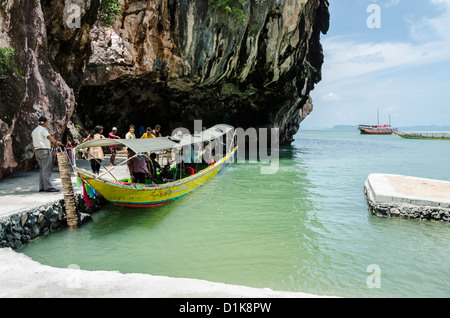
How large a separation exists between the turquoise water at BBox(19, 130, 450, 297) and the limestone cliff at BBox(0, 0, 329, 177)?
14.6 feet

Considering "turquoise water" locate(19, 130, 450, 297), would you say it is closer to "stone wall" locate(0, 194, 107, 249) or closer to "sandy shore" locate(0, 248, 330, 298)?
"stone wall" locate(0, 194, 107, 249)

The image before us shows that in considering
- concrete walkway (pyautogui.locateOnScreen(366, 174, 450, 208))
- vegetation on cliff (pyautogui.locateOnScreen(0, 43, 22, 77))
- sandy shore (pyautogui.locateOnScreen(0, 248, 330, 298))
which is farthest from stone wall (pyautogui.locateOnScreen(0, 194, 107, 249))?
concrete walkway (pyautogui.locateOnScreen(366, 174, 450, 208))

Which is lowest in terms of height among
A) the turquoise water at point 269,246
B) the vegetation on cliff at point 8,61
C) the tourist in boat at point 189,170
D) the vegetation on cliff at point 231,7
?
the turquoise water at point 269,246

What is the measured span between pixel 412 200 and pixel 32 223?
8.48 metres

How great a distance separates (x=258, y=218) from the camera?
763cm

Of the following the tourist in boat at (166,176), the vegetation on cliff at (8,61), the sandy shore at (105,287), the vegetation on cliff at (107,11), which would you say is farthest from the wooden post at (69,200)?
the vegetation on cliff at (107,11)

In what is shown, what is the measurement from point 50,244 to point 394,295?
19.6ft

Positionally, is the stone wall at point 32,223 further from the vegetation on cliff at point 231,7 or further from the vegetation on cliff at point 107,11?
the vegetation on cliff at point 231,7

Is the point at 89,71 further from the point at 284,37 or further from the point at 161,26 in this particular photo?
the point at 284,37

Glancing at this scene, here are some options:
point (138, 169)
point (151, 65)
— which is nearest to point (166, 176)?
point (138, 169)

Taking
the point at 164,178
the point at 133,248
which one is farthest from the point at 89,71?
the point at 133,248

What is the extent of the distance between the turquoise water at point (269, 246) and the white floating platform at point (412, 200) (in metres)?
0.27

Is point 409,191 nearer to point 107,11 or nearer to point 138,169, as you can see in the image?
point 138,169

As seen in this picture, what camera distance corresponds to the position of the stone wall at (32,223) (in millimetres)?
5090
